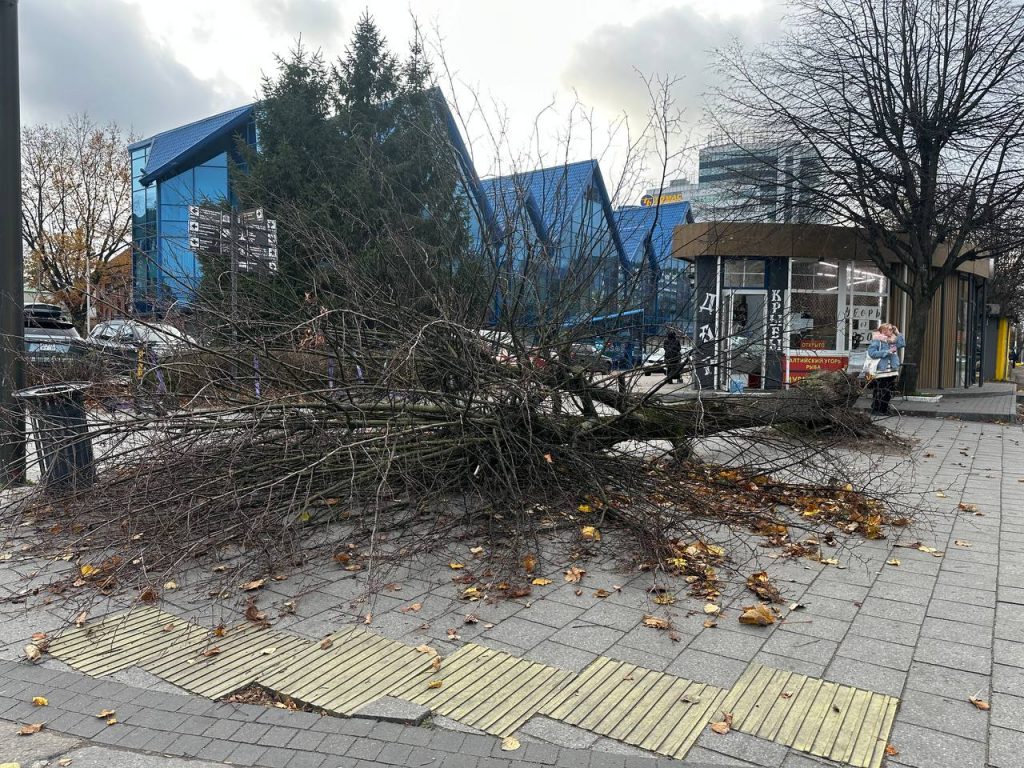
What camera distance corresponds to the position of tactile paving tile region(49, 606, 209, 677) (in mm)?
3668

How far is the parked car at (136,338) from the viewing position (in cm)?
607

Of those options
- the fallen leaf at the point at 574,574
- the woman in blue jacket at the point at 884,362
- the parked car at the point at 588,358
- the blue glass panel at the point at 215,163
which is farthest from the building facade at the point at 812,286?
the blue glass panel at the point at 215,163

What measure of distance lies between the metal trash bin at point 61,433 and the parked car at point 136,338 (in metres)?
0.38

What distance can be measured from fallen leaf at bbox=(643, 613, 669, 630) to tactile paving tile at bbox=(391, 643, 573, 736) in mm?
681

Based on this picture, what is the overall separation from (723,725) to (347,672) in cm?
163

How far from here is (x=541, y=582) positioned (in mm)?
4570

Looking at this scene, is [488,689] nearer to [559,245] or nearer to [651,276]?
[559,245]

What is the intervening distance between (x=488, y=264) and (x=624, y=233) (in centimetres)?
136

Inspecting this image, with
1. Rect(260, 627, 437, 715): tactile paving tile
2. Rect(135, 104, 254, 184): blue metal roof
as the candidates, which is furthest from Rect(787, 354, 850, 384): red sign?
Rect(135, 104, 254, 184): blue metal roof

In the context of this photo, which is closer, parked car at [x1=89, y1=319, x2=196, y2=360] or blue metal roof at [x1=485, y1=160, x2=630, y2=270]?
parked car at [x1=89, y1=319, x2=196, y2=360]

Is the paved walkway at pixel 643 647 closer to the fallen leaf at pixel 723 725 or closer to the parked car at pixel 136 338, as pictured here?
the fallen leaf at pixel 723 725

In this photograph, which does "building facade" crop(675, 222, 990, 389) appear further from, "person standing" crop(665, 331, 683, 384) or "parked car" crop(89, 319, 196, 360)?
"parked car" crop(89, 319, 196, 360)

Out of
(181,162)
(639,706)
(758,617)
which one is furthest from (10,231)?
(181,162)

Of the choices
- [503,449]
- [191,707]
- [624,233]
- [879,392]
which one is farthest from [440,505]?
[879,392]
